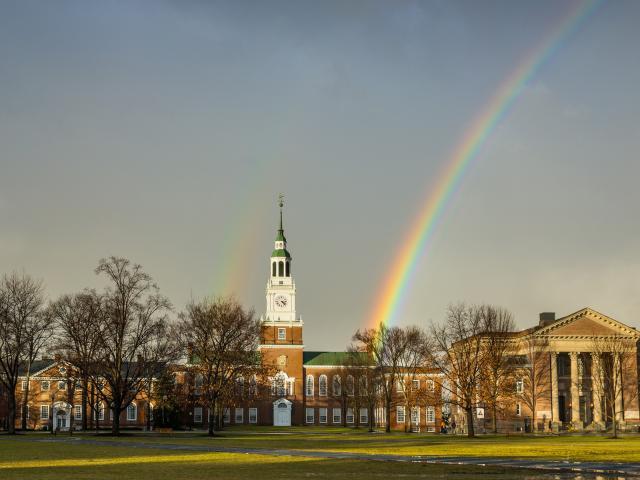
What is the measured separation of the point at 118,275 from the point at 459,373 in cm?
3306

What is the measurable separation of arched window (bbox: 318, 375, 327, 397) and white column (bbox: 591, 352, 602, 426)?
49662mm

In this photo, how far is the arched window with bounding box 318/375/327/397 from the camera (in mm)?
145750

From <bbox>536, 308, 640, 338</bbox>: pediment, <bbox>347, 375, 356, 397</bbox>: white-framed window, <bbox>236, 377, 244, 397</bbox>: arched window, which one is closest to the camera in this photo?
<bbox>236, 377, 244, 397</bbox>: arched window

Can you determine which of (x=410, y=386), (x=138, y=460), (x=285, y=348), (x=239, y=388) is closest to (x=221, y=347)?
(x=239, y=388)

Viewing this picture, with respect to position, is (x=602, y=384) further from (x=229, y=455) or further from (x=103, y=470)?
(x=103, y=470)

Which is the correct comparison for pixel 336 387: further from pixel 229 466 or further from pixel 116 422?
pixel 229 466

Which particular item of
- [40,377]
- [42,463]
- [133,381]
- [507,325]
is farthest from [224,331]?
[40,377]

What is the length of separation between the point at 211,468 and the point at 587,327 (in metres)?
84.2

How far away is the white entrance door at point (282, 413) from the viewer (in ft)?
459

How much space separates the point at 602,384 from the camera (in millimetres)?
98125

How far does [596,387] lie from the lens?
106 metres

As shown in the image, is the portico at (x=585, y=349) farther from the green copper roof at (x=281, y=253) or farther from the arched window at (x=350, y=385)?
the green copper roof at (x=281, y=253)

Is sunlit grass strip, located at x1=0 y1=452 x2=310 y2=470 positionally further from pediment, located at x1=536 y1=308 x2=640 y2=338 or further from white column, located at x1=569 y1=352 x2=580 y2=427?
white column, located at x1=569 y1=352 x2=580 y2=427

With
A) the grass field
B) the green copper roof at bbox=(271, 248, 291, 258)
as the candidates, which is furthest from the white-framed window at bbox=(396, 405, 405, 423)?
the grass field
